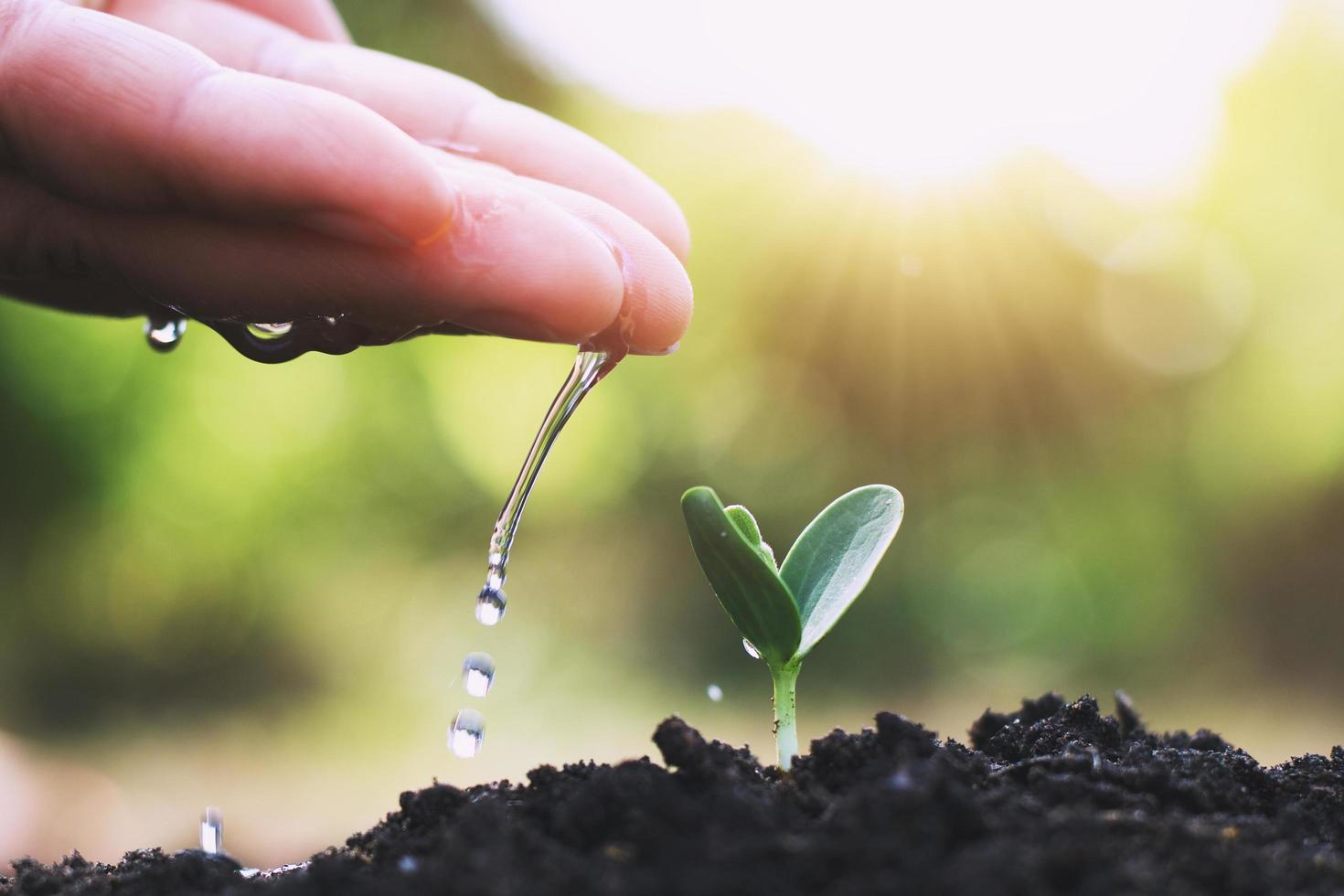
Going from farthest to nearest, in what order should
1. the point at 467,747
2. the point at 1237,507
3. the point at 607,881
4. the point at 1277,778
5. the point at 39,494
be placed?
the point at 1237,507, the point at 39,494, the point at 467,747, the point at 1277,778, the point at 607,881

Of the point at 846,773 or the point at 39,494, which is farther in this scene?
the point at 39,494

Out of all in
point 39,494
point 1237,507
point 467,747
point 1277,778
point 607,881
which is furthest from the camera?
point 1237,507

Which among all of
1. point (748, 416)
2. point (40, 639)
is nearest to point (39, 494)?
point (40, 639)

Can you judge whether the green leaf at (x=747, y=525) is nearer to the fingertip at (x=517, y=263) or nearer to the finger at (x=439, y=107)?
the fingertip at (x=517, y=263)

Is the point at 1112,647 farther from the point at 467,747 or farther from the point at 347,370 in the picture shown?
the point at 467,747

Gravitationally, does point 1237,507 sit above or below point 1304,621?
above

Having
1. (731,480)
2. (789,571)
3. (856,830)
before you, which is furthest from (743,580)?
(731,480)

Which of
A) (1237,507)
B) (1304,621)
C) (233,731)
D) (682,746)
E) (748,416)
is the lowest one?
(682,746)

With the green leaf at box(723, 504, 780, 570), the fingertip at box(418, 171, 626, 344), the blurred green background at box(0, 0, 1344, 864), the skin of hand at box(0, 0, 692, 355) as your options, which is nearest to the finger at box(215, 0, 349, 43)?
the skin of hand at box(0, 0, 692, 355)
